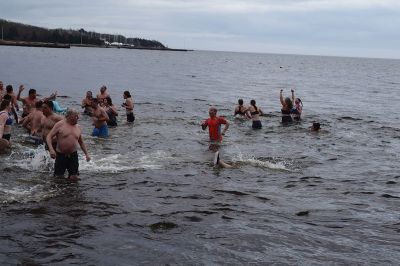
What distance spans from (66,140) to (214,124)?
22.5ft

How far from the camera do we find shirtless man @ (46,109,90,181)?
10125 millimetres

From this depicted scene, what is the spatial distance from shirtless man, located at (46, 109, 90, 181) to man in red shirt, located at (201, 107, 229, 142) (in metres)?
5.89

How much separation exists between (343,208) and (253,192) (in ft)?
6.69

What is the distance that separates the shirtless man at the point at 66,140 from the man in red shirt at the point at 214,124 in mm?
5891

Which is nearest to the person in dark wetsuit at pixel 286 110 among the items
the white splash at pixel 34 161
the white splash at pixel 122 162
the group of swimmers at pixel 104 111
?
the group of swimmers at pixel 104 111

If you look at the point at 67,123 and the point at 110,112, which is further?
the point at 110,112

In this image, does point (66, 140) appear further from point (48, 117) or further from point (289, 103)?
point (289, 103)

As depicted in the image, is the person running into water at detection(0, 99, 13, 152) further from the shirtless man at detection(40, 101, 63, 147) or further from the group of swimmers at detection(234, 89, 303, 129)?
the group of swimmers at detection(234, 89, 303, 129)

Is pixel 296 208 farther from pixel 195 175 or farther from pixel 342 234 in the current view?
pixel 195 175

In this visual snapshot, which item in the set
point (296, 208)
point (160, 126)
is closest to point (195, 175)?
point (296, 208)

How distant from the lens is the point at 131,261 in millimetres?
7348

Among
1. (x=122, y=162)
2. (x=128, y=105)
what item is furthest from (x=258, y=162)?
(x=128, y=105)

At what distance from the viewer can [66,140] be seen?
399 inches

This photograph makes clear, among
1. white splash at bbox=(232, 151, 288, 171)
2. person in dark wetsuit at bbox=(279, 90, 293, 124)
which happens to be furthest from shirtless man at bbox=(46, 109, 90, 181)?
person in dark wetsuit at bbox=(279, 90, 293, 124)
